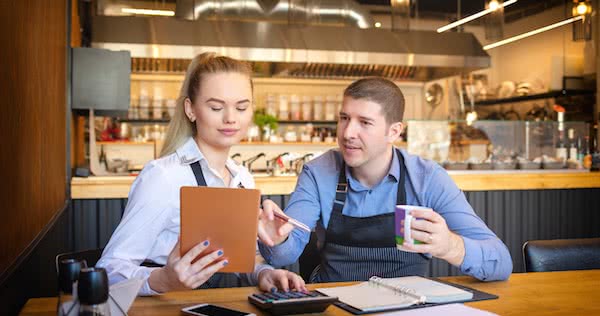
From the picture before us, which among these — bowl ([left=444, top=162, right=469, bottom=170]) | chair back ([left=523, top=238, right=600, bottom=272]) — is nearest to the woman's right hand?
chair back ([left=523, top=238, right=600, bottom=272])

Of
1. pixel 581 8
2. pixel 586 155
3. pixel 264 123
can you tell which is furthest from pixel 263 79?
pixel 586 155

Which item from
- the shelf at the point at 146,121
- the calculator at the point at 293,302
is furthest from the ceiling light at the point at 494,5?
the calculator at the point at 293,302

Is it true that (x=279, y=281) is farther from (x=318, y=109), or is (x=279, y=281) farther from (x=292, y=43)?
(x=318, y=109)

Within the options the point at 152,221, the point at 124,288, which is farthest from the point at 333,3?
the point at 124,288

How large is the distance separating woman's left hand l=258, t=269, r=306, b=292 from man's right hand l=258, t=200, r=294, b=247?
90 mm

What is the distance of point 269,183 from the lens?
419 centimetres

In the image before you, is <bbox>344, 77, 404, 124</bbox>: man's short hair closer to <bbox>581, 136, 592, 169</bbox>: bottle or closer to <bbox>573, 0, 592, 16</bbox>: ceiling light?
<bbox>581, 136, 592, 169</bbox>: bottle

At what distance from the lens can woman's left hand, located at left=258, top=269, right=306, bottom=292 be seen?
1.73 metres

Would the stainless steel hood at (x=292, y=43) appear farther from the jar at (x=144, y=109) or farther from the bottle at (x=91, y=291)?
the bottle at (x=91, y=291)

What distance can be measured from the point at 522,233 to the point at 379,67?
10.3 feet

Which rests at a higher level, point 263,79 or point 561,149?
point 263,79

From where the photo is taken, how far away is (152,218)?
1.79 metres

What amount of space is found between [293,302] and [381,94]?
3.22 feet

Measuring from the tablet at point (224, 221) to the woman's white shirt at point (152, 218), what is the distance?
315 millimetres
